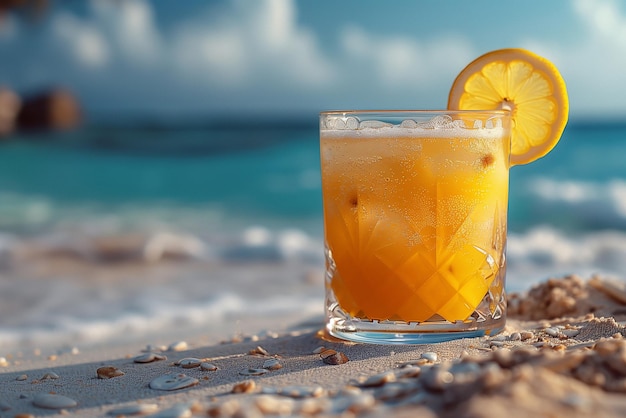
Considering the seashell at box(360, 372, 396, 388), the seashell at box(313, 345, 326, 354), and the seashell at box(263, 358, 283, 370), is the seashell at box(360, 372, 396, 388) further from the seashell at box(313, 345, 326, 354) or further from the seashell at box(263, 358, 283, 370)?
the seashell at box(313, 345, 326, 354)

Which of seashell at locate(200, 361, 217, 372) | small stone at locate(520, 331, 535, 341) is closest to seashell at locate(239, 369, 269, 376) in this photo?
seashell at locate(200, 361, 217, 372)

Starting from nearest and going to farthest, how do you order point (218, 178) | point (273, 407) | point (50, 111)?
point (273, 407), point (218, 178), point (50, 111)

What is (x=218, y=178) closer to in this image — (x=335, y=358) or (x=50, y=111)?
(x=50, y=111)

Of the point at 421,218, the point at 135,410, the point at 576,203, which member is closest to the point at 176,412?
the point at 135,410

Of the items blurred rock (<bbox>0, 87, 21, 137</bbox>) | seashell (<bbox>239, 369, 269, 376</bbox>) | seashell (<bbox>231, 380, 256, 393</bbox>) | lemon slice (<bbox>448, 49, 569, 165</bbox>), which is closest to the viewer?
seashell (<bbox>231, 380, 256, 393</bbox>)

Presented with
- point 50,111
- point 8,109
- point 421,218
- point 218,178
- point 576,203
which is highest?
point 8,109

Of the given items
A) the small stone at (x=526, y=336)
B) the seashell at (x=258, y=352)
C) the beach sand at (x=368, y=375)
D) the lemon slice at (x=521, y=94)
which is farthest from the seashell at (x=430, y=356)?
the lemon slice at (x=521, y=94)
